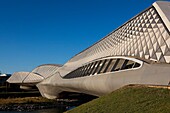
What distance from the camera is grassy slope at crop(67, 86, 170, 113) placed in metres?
12.0

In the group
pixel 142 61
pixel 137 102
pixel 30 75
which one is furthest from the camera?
pixel 30 75

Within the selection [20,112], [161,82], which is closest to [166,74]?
[161,82]

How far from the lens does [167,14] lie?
27703 mm

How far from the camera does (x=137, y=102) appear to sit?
44.0ft

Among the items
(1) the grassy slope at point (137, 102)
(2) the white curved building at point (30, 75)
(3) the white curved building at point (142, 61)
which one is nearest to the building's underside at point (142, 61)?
(3) the white curved building at point (142, 61)

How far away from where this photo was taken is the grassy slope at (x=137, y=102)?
1199cm

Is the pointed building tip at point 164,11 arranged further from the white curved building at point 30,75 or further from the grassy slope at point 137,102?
the white curved building at point 30,75

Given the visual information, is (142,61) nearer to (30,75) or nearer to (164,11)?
(164,11)

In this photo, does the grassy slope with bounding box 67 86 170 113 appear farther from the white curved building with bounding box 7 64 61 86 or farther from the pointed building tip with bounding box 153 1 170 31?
the white curved building with bounding box 7 64 61 86

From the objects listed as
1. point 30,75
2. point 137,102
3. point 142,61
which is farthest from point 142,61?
point 30,75

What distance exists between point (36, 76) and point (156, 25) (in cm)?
6820

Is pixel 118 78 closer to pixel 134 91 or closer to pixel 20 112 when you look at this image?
pixel 134 91

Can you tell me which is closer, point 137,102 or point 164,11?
point 137,102

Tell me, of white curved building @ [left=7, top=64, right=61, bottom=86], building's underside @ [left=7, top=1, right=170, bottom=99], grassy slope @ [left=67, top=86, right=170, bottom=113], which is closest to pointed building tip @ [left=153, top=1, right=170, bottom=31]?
building's underside @ [left=7, top=1, right=170, bottom=99]
